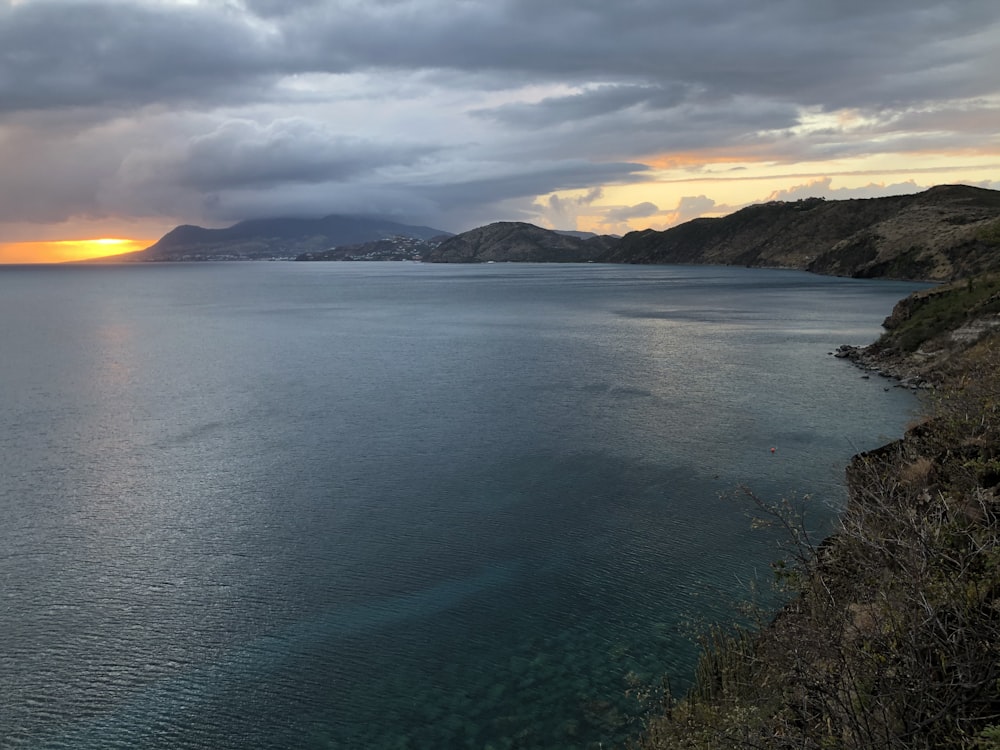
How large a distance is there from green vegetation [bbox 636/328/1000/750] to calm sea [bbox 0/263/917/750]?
8.92ft

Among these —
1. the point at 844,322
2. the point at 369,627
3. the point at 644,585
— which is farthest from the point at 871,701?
the point at 844,322

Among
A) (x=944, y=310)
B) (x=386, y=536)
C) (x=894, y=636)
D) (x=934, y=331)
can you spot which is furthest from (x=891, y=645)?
(x=944, y=310)

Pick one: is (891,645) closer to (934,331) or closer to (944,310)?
(934,331)

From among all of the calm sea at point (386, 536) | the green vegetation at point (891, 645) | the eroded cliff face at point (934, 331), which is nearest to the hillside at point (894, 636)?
the green vegetation at point (891, 645)

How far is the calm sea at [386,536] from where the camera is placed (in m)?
18.5

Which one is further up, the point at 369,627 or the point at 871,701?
the point at 871,701

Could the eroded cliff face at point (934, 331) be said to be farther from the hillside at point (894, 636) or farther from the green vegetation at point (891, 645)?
the green vegetation at point (891, 645)

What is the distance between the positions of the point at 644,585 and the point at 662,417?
22.8 metres

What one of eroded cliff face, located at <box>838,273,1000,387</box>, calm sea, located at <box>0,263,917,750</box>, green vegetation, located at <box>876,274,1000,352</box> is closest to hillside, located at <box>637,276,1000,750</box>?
calm sea, located at <box>0,263,917,750</box>

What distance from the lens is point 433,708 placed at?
18.2m

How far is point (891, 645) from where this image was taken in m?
10.4

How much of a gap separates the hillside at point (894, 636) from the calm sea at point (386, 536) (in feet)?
9.27

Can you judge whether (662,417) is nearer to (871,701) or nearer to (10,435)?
(871,701)

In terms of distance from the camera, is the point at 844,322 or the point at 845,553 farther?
the point at 844,322
